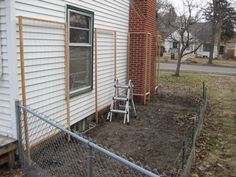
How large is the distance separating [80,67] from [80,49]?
0.41 m

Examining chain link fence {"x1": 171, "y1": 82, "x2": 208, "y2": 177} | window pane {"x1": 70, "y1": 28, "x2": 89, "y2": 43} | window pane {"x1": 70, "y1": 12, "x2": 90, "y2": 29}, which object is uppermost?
window pane {"x1": 70, "y1": 12, "x2": 90, "y2": 29}

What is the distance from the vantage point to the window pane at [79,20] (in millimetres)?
5980

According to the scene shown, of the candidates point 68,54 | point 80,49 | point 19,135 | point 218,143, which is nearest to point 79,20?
point 80,49

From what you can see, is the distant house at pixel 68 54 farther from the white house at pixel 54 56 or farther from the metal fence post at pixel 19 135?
the metal fence post at pixel 19 135

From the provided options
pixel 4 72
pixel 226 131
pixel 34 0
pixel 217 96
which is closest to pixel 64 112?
pixel 4 72

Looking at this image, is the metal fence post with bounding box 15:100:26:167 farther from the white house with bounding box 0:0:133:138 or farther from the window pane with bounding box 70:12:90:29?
the window pane with bounding box 70:12:90:29

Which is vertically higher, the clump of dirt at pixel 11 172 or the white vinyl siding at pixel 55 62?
the white vinyl siding at pixel 55 62

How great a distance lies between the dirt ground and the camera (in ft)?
17.8

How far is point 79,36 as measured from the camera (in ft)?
20.7

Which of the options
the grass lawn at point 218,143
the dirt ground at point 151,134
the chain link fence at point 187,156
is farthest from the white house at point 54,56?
the grass lawn at point 218,143

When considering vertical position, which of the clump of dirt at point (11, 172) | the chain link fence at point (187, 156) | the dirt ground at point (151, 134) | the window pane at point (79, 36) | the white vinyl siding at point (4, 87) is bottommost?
the dirt ground at point (151, 134)

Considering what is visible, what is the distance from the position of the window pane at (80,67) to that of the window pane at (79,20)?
0.51 m

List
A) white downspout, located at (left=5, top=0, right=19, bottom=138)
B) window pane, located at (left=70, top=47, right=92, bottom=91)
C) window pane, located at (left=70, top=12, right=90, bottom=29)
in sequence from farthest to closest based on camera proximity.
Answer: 1. window pane, located at (left=70, top=47, right=92, bottom=91)
2. window pane, located at (left=70, top=12, right=90, bottom=29)
3. white downspout, located at (left=5, top=0, right=19, bottom=138)

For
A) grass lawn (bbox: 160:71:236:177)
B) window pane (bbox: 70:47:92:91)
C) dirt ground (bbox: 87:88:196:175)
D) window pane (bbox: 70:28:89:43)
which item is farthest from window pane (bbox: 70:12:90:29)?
grass lawn (bbox: 160:71:236:177)
